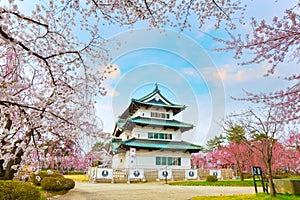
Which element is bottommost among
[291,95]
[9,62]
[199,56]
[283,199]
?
[283,199]

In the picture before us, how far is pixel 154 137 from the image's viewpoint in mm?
22984

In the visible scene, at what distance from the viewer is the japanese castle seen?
21.2m

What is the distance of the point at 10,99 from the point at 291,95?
15.1 ft

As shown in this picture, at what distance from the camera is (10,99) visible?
10.2 ft

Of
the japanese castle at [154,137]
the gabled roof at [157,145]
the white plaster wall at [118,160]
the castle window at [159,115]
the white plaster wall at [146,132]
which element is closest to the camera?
the gabled roof at [157,145]

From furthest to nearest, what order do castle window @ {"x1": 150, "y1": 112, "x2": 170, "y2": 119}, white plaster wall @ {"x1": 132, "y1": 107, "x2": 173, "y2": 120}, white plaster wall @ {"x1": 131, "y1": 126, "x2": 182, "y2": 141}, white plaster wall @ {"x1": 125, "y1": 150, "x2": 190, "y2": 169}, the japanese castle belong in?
1. castle window @ {"x1": 150, "y1": 112, "x2": 170, "y2": 119}
2. white plaster wall @ {"x1": 132, "y1": 107, "x2": 173, "y2": 120}
3. white plaster wall @ {"x1": 131, "y1": 126, "x2": 182, "y2": 141}
4. the japanese castle
5. white plaster wall @ {"x1": 125, "y1": 150, "x2": 190, "y2": 169}

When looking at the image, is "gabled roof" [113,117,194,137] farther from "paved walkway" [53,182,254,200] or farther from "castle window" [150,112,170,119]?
"paved walkway" [53,182,254,200]

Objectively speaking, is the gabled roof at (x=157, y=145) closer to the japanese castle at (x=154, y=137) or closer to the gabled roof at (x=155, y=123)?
the japanese castle at (x=154, y=137)

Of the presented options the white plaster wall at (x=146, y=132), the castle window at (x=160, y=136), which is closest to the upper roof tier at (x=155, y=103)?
the white plaster wall at (x=146, y=132)

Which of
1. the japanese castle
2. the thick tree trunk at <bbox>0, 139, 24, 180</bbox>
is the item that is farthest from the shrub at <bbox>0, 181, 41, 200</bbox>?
the japanese castle

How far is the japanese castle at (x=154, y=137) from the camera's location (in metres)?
21.2

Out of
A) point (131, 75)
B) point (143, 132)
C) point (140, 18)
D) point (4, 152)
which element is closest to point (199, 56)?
point (140, 18)

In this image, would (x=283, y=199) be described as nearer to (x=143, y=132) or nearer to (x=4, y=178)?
(x=4, y=178)

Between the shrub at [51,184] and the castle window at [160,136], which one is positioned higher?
the castle window at [160,136]
